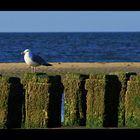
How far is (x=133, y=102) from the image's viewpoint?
8.79 meters

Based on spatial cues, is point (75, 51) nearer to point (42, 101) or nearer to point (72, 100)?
point (72, 100)

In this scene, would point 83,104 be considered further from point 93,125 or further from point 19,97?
point 19,97

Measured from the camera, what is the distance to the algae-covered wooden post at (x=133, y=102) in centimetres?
869

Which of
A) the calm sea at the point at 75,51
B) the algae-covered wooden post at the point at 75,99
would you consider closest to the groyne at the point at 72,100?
the algae-covered wooden post at the point at 75,99

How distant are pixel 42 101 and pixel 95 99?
742 mm

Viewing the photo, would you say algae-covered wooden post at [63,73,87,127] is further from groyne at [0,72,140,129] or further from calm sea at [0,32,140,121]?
calm sea at [0,32,140,121]

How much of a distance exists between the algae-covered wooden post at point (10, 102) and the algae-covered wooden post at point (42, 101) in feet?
0.64

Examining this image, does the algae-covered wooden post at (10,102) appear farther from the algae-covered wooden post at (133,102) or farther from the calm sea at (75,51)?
the calm sea at (75,51)

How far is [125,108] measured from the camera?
359 inches

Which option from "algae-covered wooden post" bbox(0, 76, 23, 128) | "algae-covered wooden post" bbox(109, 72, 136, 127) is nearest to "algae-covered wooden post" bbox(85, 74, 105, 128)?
"algae-covered wooden post" bbox(109, 72, 136, 127)

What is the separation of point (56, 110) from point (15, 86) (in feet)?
2.20

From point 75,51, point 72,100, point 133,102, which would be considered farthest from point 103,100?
point 75,51

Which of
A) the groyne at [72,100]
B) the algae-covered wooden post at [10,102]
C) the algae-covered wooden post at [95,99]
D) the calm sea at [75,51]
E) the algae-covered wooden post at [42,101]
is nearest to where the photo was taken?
the algae-covered wooden post at [10,102]
